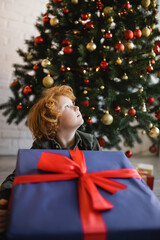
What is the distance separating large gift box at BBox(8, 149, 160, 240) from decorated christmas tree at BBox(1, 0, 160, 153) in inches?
26.2

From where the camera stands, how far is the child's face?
867mm

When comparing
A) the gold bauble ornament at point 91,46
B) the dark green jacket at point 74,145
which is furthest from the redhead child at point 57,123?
the gold bauble ornament at point 91,46

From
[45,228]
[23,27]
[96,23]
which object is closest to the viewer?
[45,228]

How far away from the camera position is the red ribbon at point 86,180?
16.5 inches

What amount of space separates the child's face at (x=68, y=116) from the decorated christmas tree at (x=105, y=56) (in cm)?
35

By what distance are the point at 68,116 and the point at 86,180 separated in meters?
0.37

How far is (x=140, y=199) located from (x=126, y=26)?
1122 millimetres

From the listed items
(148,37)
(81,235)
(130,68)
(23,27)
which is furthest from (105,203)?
(23,27)

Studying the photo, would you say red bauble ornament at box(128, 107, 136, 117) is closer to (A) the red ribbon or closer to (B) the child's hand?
(A) the red ribbon

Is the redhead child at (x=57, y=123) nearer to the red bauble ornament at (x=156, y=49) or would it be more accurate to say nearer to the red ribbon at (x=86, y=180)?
the red ribbon at (x=86, y=180)

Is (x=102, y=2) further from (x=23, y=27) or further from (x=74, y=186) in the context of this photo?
(x=74, y=186)

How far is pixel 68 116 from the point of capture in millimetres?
869

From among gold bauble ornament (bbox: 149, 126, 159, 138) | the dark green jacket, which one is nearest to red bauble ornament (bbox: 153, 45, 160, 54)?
gold bauble ornament (bbox: 149, 126, 159, 138)

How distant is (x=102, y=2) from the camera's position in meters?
1.30
